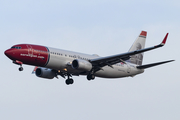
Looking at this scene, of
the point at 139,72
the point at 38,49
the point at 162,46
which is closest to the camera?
the point at 162,46

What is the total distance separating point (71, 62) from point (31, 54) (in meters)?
6.04

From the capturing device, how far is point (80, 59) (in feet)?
Result: 172

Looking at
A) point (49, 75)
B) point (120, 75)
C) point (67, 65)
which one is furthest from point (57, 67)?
point (120, 75)

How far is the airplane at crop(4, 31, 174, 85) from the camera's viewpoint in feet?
161

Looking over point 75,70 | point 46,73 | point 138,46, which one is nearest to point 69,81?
point 46,73

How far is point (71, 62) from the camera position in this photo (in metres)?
52.4

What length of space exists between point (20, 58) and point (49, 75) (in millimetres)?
8586

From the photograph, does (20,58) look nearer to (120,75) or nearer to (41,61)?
(41,61)

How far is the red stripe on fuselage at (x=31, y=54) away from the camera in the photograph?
48.9 m

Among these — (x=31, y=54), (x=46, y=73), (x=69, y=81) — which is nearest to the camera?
(x=31, y=54)

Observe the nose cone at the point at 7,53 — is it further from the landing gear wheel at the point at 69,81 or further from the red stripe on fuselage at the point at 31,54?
the landing gear wheel at the point at 69,81

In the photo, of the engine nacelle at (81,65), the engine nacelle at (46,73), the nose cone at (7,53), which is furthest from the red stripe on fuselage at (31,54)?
the engine nacelle at (46,73)

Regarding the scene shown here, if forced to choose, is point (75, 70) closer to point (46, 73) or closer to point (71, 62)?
point (71, 62)

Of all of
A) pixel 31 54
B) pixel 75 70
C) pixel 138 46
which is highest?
pixel 138 46
